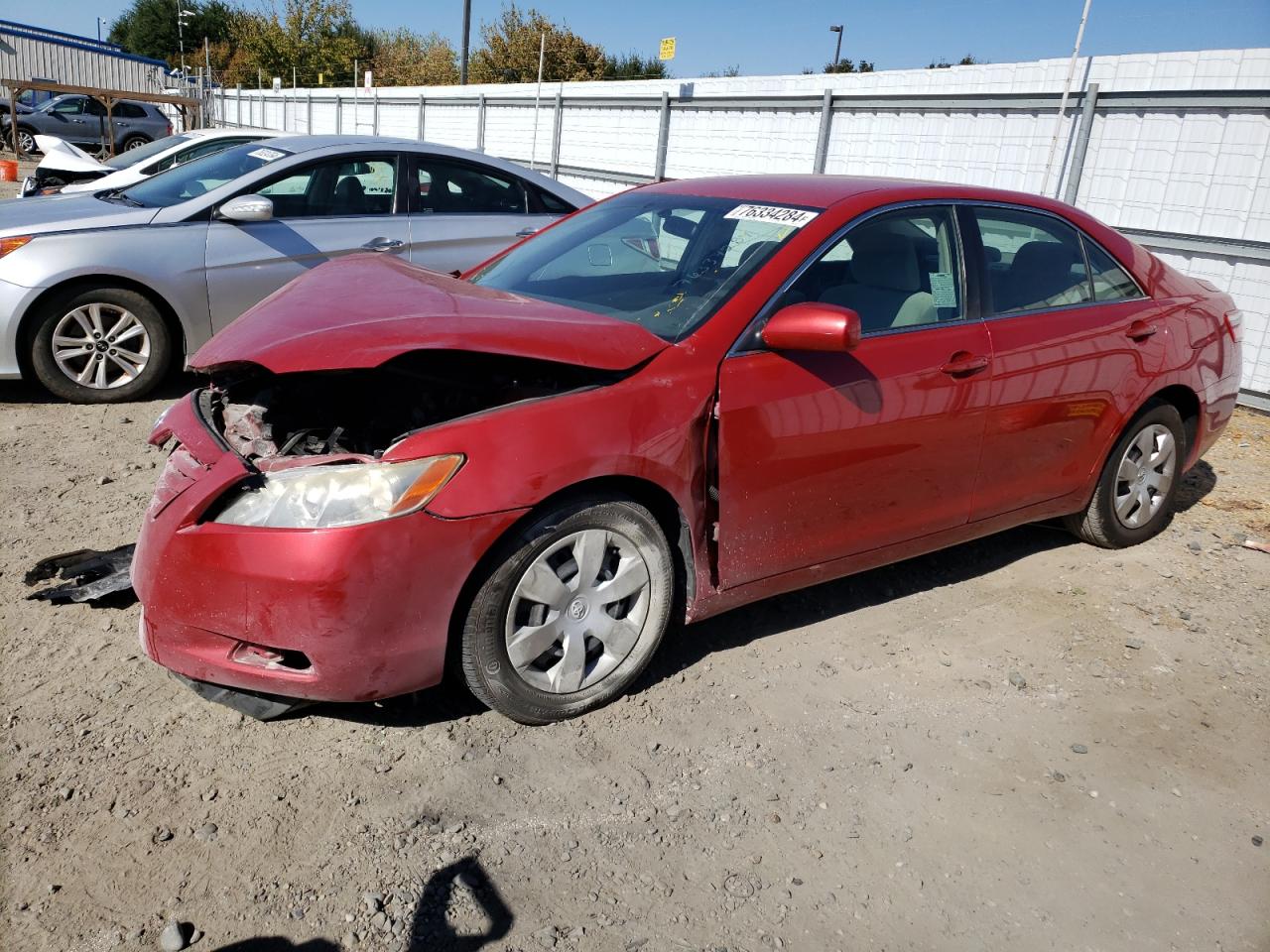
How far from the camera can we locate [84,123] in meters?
25.1

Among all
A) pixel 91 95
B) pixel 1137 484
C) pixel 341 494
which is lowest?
pixel 1137 484

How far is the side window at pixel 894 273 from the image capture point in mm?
3307

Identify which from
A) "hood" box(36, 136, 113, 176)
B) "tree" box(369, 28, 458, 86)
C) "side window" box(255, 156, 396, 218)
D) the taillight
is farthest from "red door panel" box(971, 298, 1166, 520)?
"tree" box(369, 28, 458, 86)

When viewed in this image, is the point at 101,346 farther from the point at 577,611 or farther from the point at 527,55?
the point at 527,55

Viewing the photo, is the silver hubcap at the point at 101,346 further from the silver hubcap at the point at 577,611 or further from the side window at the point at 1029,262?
the side window at the point at 1029,262

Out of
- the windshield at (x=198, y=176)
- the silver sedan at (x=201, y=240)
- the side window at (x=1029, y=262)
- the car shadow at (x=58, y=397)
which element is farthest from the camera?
the windshield at (x=198, y=176)

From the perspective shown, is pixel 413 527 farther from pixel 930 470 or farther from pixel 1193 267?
pixel 1193 267

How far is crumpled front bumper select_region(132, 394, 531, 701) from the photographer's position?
96.3 inches

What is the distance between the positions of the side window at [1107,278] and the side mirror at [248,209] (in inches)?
175

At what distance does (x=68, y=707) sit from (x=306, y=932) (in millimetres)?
1249

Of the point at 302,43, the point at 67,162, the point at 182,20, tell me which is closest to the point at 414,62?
the point at 302,43

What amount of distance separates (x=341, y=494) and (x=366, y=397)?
758mm

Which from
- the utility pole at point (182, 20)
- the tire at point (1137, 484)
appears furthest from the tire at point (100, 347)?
the utility pole at point (182, 20)

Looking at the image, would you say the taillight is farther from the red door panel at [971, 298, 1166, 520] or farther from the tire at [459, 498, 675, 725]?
the tire at [459, 498, 675, 725]
